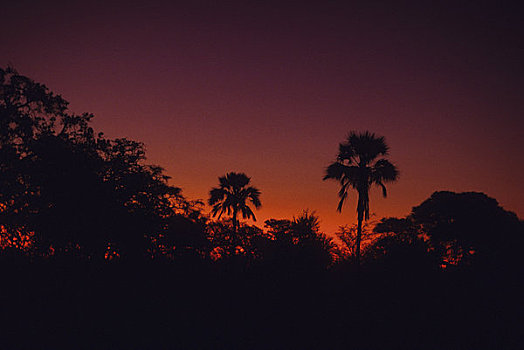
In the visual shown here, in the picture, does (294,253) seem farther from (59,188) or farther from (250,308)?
(59,188)

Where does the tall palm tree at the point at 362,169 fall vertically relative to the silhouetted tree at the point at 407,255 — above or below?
above

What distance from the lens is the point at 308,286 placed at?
36.8 feet

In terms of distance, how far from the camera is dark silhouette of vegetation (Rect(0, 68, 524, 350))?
8258 millimetres

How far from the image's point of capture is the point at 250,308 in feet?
32.1

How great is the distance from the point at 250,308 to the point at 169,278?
3.32 meters

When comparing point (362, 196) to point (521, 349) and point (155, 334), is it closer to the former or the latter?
point (521, 349)

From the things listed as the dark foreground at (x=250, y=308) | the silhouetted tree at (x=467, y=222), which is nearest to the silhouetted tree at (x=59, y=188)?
the dark foreground at (x=250, y=308)

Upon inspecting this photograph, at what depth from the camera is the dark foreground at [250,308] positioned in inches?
313

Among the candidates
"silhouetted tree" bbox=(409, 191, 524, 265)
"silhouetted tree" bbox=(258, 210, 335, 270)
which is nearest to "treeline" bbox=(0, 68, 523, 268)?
"silhouetted tree" bbox=(258, 210, 335, 270)

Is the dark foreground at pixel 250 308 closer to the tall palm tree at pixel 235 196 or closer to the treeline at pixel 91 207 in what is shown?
the treeline at pixel 91 207

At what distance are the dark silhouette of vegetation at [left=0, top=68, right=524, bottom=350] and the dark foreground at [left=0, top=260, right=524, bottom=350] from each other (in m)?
0.05

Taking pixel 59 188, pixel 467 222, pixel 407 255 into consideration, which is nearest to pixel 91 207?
pixel 59 188

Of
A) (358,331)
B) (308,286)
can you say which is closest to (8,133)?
(308,286)

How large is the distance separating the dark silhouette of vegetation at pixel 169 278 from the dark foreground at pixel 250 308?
0.15ft
